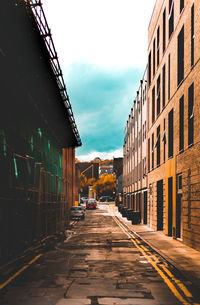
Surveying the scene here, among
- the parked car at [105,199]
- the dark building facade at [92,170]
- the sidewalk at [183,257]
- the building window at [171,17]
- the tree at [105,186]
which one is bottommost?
the parked car at [105,199]

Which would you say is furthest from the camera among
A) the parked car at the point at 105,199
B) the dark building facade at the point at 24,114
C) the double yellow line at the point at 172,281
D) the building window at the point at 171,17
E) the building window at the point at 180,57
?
the parked car at the point at 105,199

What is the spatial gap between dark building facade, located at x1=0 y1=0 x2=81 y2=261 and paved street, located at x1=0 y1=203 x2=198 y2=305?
1.95 metres

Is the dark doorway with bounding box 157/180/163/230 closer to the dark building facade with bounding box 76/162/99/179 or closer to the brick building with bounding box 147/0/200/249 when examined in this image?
the brick building with bounding box 147/0/200/249

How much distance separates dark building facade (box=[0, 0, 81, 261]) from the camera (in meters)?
13.9

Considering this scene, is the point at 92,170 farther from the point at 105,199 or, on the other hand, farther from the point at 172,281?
the point at 172,281

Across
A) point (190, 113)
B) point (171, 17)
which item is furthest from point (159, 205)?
point (171, 17)

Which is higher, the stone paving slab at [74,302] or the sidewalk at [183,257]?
the stone paving slab at [74,302]

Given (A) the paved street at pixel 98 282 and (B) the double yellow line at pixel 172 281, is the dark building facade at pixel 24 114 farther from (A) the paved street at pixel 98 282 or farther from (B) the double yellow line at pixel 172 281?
(B) the double yellow line at pixel 172 281

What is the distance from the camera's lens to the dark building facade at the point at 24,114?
547 inches

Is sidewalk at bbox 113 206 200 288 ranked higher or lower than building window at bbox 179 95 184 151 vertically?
lower

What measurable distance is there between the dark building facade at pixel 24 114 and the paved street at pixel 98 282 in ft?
6.39

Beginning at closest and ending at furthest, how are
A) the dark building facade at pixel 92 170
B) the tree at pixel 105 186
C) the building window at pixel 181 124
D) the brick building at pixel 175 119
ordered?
the brick building at pixel 175 119 → the building window at pixel 181 124 → the tree at pixel 105 186 → the dark building facade at pixel 92 170

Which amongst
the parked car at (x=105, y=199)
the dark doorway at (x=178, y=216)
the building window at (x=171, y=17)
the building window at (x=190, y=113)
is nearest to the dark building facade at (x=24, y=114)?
the building window at (x=190, y=113)

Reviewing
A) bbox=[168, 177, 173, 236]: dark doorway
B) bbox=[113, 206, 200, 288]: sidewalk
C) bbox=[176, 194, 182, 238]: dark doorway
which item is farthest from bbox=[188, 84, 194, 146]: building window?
bbox=[168, 177, 173, 236]: dark doorway
